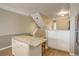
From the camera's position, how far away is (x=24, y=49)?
1.48 metres

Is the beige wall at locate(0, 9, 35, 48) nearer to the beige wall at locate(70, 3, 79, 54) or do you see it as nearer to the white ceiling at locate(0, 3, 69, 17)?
the white ceiling at locate(0, 3, 69, 17)

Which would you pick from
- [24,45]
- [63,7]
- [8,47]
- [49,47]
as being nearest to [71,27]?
[63,7]

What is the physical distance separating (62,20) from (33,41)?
626mm

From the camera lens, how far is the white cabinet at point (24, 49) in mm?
1435

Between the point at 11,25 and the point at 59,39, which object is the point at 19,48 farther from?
the point at 59,39

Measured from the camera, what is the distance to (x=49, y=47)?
165 cm

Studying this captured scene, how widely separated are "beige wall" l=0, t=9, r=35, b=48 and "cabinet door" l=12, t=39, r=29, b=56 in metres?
0.10

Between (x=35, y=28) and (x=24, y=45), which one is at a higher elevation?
(x=35, y=28)

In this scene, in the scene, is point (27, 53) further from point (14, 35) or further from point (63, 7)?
point (63, 7)

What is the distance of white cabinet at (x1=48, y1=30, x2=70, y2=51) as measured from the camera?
155 cm

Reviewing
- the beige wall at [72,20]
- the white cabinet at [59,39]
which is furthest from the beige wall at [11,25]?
the beige wall at [72,20]

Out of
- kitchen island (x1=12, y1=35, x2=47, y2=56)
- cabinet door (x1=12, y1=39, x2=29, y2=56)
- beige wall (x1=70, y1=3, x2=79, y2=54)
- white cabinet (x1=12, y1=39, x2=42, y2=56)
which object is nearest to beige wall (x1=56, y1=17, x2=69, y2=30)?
beige wall (x1=70, y1=3, x2=79, y2=54)

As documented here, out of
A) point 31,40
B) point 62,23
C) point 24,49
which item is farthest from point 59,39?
point 24,49

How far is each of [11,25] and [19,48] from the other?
1.38 ft
